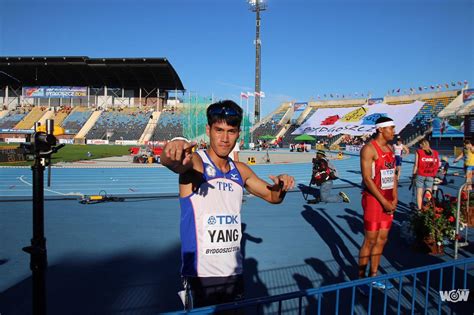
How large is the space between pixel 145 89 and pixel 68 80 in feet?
46.1

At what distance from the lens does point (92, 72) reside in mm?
62094

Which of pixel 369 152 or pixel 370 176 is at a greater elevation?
pixel 369 152

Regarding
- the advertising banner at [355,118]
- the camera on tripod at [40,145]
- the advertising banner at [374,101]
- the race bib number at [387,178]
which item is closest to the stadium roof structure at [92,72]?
the advertising banner at [355,118]

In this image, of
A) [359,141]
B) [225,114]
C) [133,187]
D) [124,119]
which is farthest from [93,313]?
[124,119]

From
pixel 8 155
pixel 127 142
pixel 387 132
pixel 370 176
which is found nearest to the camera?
pixel 370 176

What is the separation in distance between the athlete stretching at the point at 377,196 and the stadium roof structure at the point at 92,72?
55.1 m

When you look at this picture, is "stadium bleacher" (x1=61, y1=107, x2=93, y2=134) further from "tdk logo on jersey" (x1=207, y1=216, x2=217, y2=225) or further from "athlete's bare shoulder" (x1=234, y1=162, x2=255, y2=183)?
"tdk logo on jersey" (x1=207, y1=216, x2=217, y2=225)

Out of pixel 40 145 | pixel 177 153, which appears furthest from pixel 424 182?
pixel 40 145

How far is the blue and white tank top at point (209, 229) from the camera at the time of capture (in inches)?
90.3

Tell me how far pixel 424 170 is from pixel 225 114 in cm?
723

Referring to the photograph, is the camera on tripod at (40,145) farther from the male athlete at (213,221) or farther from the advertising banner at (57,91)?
the advertising banner at (57,91)

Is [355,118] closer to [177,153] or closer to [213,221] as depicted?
[213,221]

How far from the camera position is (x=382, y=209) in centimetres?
429

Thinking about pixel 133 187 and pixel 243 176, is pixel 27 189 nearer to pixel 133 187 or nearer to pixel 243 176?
pixel 133 187
